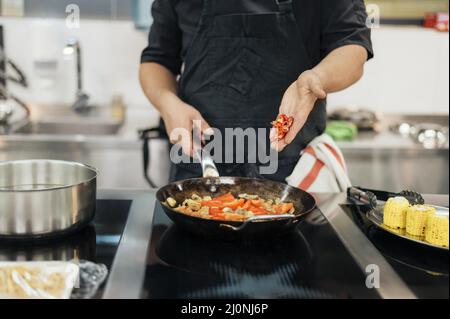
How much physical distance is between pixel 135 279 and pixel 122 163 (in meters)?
2.05

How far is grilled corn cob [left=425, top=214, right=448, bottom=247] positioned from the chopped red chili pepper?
0.42 m

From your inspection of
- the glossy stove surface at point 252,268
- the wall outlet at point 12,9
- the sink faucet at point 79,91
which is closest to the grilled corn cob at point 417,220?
the glossy stove surface at point 252,268

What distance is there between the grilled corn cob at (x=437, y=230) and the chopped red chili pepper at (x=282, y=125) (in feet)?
1.38

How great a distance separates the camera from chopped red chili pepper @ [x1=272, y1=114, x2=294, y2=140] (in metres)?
1.46

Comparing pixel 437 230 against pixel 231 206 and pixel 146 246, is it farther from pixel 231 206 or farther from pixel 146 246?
pixel 146 246

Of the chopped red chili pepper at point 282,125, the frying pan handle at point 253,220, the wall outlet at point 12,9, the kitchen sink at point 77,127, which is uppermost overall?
the wall outlet at point 12,9

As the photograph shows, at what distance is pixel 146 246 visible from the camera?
120 centimetres

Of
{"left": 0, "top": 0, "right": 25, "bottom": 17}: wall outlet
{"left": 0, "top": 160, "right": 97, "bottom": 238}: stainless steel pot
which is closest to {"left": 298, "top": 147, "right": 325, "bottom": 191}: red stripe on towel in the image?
{"left": 0, "top": 160, "right": 97, "bottom": 238}: stainless steel pot

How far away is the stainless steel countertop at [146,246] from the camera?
102 centimetres

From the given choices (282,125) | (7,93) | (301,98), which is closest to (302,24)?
(301,98)

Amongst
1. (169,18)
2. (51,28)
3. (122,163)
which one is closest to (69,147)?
(122,163)

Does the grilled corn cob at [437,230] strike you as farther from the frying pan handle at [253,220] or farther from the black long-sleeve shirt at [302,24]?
the black long-sleeve shirt at [302,24]

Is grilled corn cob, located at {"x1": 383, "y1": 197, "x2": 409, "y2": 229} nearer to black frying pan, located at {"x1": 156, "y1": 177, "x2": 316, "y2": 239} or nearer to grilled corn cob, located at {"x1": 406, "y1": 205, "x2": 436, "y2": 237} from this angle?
grilled corn cob, located at {"x1": 406, "y1": 205, "x2": 436, "y2": 237}
